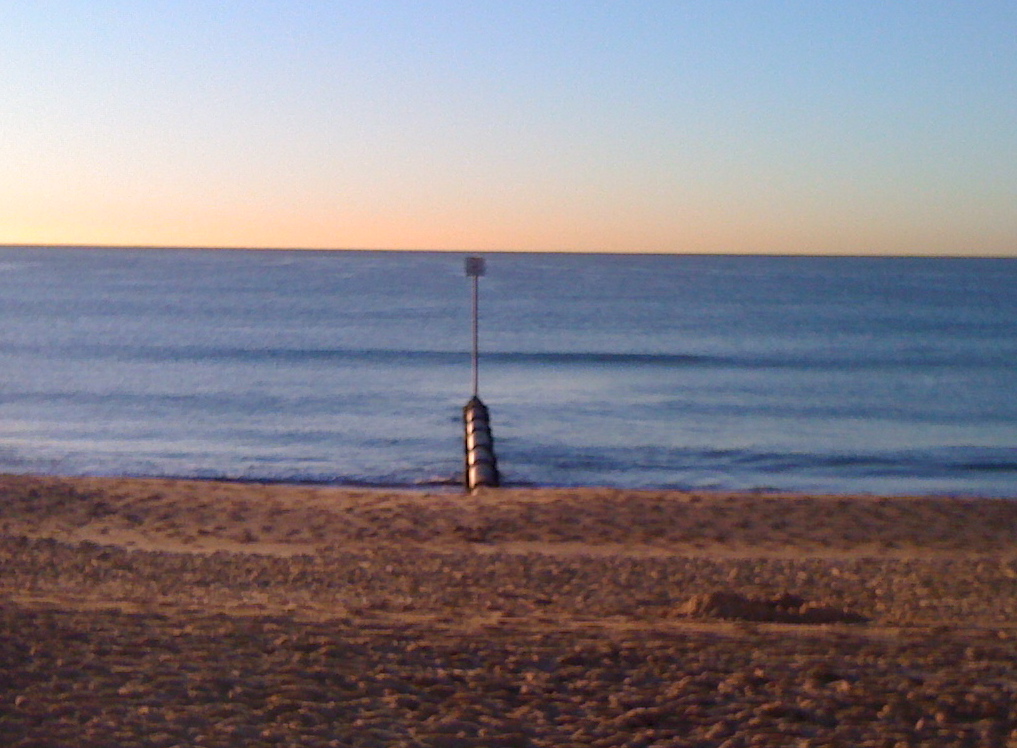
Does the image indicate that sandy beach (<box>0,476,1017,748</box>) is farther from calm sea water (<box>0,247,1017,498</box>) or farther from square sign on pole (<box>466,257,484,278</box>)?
square sign on pole (<box>466,257,484,278</box>)

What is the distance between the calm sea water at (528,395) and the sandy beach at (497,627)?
5352mm

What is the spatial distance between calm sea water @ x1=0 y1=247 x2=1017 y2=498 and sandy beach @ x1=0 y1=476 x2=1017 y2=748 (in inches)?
211

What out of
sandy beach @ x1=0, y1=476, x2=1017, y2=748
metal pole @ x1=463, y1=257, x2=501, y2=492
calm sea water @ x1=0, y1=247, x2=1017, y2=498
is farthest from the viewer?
calm sea water @ x1=0, y1=247, x2=1017, y2=498

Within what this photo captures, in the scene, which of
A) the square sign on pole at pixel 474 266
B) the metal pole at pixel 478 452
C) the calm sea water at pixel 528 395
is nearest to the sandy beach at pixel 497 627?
the metal pole at pixel 478 452

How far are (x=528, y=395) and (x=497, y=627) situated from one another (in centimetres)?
2344

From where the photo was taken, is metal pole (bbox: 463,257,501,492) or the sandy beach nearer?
the sandy beach

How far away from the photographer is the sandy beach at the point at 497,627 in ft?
17.3

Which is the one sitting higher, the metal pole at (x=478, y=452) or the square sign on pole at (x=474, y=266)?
the square sign on pole at (x=474, y=266)

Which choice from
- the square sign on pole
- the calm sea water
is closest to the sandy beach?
the calm sea water

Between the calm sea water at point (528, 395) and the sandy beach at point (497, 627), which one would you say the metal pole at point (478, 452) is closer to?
the calm sea water at point (528, 395)

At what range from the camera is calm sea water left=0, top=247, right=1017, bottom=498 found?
778 inches

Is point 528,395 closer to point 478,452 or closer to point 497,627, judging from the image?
point 478,452

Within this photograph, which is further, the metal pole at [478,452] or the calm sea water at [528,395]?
the calm sea water at [528,395]

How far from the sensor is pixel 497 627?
7.12m
